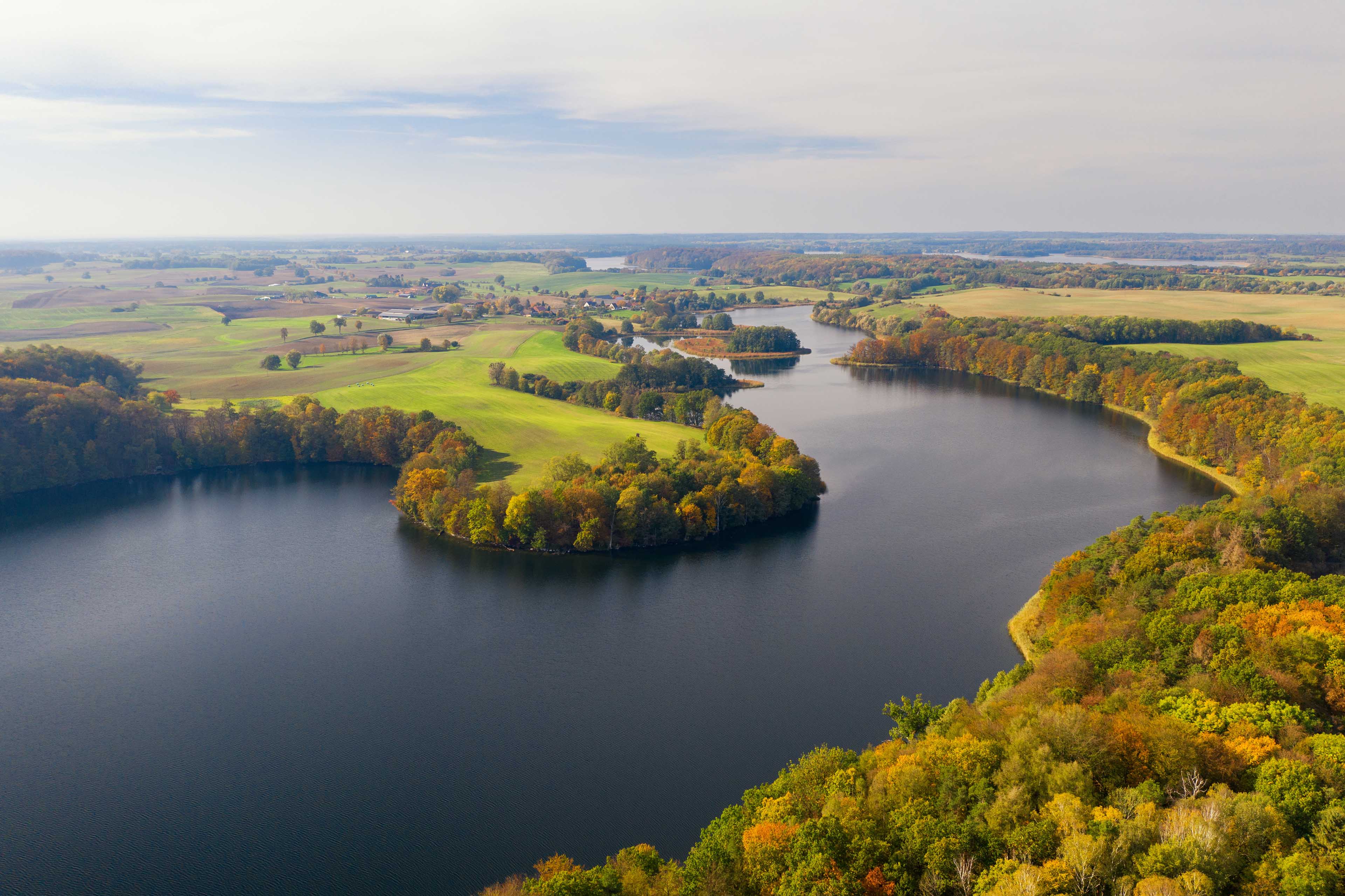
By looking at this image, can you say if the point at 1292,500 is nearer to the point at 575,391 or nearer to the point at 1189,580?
the point at 1189,580

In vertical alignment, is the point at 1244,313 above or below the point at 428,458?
above

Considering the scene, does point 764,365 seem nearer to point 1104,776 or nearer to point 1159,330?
point 1159,330

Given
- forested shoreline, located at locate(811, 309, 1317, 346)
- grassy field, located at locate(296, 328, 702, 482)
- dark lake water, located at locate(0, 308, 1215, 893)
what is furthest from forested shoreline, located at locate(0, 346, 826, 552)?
forested shoreline, located at locate(811, 309, 1317, 346)

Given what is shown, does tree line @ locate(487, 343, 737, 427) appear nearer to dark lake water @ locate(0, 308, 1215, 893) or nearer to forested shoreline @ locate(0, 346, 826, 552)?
forested shoreline @ locate(0, 346, 826, 552)

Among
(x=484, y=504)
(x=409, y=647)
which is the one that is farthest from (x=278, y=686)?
(x=484, y=504)

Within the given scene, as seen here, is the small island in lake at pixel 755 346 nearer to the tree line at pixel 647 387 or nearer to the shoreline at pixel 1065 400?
the shoreline at pixel 1065 400

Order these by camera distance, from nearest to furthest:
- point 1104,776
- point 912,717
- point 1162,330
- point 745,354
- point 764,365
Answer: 1. point 1104,776
2. point 912,717
3. point 1162,330
4. point 764,365
5. point 745,354

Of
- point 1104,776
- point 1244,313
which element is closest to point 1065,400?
point 1244,313
